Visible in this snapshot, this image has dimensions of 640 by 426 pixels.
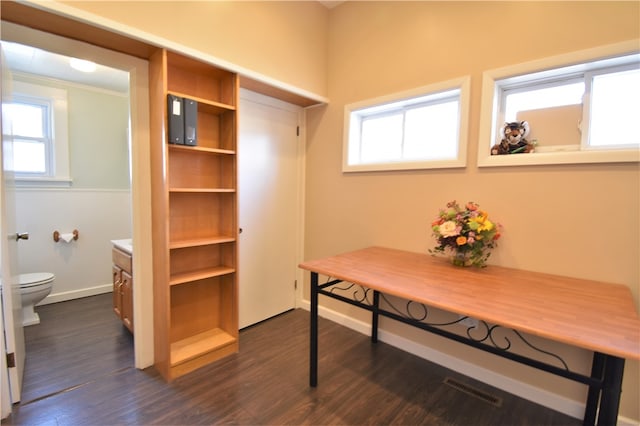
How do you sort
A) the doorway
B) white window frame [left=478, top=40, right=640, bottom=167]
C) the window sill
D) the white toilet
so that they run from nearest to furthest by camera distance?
white window frame [left=478, top=40, right=640, bottom=167], the doorway, the white toilet, the window sill

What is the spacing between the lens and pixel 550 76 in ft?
6.03

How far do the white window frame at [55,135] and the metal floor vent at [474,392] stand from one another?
436 centimetres

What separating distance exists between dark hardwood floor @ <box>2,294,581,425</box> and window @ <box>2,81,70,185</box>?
1.74 meters

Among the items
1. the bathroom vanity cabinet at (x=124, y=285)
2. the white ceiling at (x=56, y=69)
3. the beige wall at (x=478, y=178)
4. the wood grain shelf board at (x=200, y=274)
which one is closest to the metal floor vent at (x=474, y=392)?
the beige wall at (x=478, y=178)

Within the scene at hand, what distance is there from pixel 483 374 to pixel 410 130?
1.95m

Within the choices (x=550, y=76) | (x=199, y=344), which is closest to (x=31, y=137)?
(x=199, y=344)

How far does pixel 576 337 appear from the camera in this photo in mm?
1016

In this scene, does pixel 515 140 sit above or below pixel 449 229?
above

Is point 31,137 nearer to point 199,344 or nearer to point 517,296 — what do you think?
point 199,344

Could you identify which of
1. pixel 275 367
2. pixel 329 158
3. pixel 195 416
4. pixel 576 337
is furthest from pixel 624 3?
pixel 195 416

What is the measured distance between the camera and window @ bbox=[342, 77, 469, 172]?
2.15 meters

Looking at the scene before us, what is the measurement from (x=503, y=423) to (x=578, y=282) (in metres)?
0.92

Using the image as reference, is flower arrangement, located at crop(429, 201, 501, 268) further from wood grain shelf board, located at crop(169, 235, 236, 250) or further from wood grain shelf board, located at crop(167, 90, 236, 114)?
wood grain shelf board, located at crop(167, 90, 236, 114)

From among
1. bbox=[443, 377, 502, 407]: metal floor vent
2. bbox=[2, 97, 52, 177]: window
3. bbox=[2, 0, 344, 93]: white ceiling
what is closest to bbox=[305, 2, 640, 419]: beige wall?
bbox=[443, 377, 502, 407]: metal floor vent
